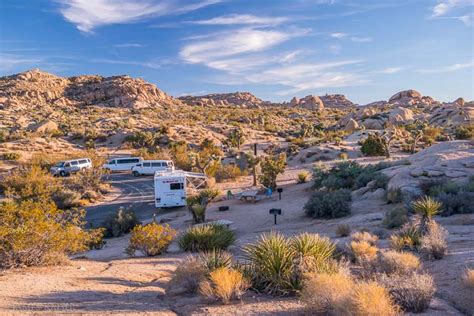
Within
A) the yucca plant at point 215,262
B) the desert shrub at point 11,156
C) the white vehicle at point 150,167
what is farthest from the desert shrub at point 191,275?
the desert shrub at point 11,156

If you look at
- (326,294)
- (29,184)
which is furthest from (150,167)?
(326,294)

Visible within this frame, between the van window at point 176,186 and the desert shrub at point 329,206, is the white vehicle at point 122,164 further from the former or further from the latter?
the desert shrub at point 329,206

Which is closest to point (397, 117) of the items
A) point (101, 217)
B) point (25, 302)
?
point (101, 217)

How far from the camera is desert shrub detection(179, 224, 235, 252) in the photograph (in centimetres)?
1368

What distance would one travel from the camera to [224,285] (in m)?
7.59

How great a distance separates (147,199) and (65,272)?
812 inches

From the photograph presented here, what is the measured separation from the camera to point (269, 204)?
24.6 meters

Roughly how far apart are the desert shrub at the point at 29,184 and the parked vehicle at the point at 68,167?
5.47 metres

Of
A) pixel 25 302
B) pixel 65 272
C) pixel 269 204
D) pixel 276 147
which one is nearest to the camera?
pixel 25 302

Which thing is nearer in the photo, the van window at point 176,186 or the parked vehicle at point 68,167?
the van window at point 176,186

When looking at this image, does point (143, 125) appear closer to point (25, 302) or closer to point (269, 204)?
point (269, 204)

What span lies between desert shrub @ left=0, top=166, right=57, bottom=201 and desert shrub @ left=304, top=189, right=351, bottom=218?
18.6m

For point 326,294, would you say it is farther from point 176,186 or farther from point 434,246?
point 176,186

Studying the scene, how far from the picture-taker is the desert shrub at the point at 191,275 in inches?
339
